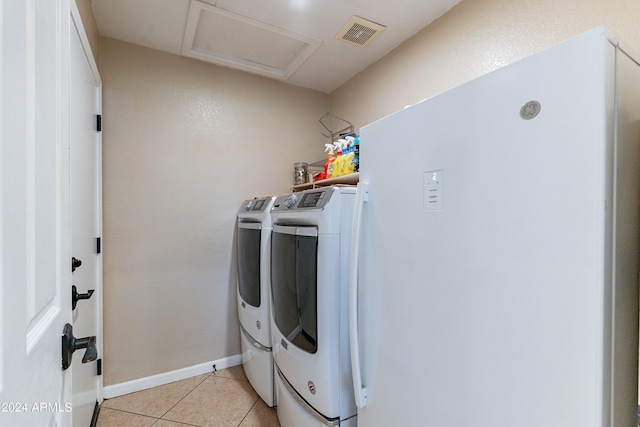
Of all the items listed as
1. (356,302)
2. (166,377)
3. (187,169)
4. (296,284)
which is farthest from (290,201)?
(166,377)

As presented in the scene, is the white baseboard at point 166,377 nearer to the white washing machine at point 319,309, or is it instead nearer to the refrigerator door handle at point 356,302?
the white washing machine at point 319,309

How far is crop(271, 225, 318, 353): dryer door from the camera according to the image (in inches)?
50.4

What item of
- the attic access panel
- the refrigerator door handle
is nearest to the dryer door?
the refrigerator door handle

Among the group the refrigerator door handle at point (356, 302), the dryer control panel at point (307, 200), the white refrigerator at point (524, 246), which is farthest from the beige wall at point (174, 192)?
the white refrigerator at point (524, 246)

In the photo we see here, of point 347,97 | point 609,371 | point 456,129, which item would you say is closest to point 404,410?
point 609,371

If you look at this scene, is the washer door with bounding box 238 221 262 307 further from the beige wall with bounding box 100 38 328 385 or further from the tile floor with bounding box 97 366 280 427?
the tile floor with bounding box 97 366 280 427

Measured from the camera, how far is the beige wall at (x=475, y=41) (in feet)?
3.93

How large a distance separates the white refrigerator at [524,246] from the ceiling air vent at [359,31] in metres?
1.42

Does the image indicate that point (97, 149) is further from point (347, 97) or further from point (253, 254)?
point (347, 97)

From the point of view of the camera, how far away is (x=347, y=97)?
2773mm

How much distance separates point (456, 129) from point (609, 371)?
2.00 feet

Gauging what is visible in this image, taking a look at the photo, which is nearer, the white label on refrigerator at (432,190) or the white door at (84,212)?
the white label on refrigerator at (432,190)

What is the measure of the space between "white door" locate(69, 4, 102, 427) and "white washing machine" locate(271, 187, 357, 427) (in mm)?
983

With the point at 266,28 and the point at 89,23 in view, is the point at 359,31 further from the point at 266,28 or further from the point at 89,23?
the point at 89,23
